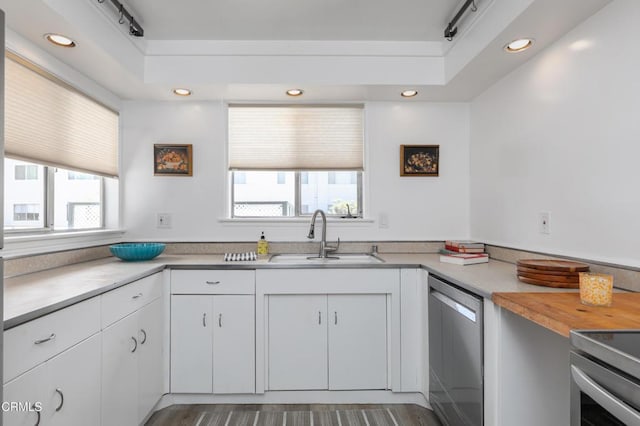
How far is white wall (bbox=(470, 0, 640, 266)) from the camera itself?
143cm

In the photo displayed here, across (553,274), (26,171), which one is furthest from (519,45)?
(26,171)

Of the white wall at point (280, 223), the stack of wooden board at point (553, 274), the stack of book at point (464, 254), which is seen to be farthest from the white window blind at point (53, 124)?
the stack of wooden board at point (553, 274)

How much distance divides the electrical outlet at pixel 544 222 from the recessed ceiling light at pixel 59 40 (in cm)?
271

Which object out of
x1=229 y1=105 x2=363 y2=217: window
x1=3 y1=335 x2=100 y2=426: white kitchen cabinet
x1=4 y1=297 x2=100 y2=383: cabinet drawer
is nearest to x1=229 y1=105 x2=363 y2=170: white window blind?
x1=229 y1=105 x2=363 y2=217: window

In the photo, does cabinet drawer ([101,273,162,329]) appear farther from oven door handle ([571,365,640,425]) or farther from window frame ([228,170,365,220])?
oven door handle ([571,365,640,425])

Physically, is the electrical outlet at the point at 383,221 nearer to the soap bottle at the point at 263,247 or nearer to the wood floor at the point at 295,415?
the soap bottle at the point at 263,247

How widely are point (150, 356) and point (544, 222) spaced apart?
2.37 m

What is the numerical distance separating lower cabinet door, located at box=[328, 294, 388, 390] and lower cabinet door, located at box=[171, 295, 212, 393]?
2.55 ft

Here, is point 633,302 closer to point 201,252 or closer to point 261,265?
point 261,265

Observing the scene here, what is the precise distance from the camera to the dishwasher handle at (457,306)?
5.08ft

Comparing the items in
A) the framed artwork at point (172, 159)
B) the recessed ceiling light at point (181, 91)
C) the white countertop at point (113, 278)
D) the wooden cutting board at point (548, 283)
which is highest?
the recessed ceiling light at point (181, 91)

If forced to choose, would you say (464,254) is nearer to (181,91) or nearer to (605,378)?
(605,378)

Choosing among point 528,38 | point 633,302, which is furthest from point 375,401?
point 528,38

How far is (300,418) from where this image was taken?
6.78ft
